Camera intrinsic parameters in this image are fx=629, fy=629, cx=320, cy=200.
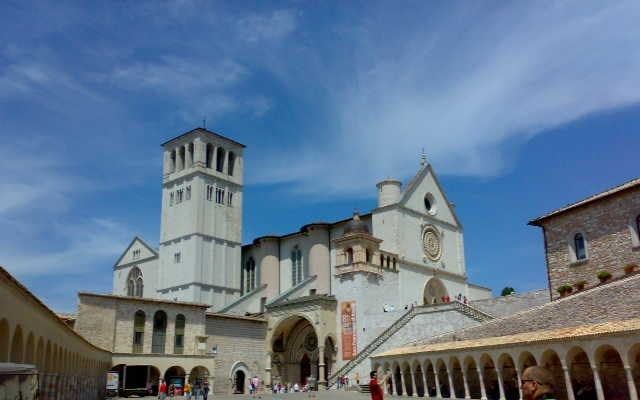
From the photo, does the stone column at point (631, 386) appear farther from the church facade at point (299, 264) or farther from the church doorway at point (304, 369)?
the church doorway at point (304, 369)

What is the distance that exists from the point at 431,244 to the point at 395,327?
14.1 metres

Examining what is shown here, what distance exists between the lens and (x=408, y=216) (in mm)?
50031

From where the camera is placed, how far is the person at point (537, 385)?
4219 mm

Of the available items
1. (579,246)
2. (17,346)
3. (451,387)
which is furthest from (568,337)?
(17,346)

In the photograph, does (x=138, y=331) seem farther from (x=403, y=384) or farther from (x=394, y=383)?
(x=403, y=384)

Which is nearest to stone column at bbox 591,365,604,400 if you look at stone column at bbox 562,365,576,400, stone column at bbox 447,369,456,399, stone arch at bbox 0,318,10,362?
stone column at bbox 562,365,576,400

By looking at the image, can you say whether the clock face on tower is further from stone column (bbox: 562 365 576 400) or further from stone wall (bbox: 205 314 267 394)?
stone column (bbox: 562 365 576 400)

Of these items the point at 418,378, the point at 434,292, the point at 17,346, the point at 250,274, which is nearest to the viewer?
the point at 17,346

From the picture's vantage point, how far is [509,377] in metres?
27.0

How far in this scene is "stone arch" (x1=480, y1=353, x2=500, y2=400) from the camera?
88.4ft

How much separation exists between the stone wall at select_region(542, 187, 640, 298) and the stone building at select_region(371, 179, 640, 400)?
5 cm

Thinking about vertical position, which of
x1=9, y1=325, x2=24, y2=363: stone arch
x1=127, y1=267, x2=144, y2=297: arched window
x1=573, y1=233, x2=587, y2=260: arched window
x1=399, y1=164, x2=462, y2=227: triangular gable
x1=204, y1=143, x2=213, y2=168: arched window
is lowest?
x1=9, y1=325, x2=24, y2=363: stone arch

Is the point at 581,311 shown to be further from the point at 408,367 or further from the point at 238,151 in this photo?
the point at 238,151

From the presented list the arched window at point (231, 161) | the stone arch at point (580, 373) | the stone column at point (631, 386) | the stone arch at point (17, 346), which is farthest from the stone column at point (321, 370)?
the stone arch at point (17, 346)
